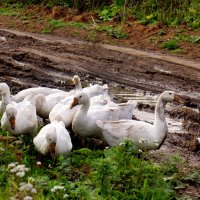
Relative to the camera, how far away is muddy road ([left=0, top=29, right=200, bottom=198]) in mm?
13494

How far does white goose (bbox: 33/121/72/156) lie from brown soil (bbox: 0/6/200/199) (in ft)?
5.87

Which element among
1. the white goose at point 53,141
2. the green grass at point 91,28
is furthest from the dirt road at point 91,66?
the white goose at point 53,141

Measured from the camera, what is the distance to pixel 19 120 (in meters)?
9.16

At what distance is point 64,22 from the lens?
71.1 ft

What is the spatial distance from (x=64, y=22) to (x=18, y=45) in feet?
12.4

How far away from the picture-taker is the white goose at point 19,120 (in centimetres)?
892

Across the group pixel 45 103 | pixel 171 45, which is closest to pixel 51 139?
pixel 45 103

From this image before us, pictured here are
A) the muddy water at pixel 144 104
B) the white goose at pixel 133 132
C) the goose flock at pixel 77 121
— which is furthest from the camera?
the muddy water at pixel 144 104

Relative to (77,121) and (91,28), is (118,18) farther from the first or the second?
(77,121)

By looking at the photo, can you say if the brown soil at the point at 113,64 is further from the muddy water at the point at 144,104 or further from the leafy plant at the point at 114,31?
the leafy plant at the point at 114,31

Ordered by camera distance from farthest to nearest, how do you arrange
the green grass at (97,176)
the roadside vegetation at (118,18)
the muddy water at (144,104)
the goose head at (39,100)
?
1. the roadside vegetation at (118,18)
2. the muddy water at (144,104)
3. the goose head at (39,100)
4. the green grass at (97,176)

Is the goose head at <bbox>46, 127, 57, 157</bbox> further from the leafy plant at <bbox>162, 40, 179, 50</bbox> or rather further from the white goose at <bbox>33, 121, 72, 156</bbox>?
the leafy plant at <bbox>162, 40, 179, 50</bbox>

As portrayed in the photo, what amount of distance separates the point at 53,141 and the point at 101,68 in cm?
735

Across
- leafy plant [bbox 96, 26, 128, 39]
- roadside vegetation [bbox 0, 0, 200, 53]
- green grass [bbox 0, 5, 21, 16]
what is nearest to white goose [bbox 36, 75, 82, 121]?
roadside vegetation [bbox 0, 0, 200, 53]
